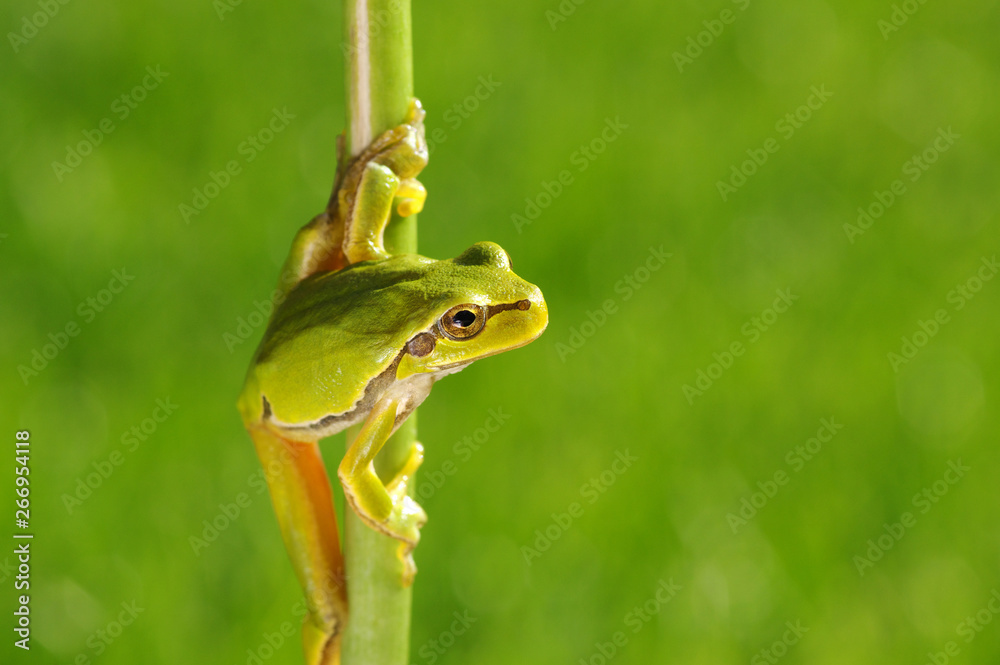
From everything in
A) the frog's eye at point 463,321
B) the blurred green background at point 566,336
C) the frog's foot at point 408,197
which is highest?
the frog's foot at point 408,197

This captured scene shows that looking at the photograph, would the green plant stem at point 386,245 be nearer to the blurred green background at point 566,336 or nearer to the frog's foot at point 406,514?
the frog's foot at point 406,514

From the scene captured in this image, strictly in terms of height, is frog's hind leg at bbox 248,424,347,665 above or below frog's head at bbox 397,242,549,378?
below

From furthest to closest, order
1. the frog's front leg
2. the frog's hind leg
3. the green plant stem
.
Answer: the frog's hind leg
the frog's front leg
the green plant stem

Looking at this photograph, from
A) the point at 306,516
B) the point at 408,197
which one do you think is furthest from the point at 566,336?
the point at 408,197

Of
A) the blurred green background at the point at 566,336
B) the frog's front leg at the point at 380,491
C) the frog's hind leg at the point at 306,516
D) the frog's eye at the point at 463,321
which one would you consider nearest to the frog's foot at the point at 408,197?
the frog's eye at the point at 463,321

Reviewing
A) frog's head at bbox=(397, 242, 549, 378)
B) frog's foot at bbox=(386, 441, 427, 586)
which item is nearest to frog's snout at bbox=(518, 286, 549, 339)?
frog's head at bbox=(397, 242, 549, 378)

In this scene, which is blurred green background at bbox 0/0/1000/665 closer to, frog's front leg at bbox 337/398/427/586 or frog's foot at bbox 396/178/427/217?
frog's front leg at bbox 337/398/427/586
